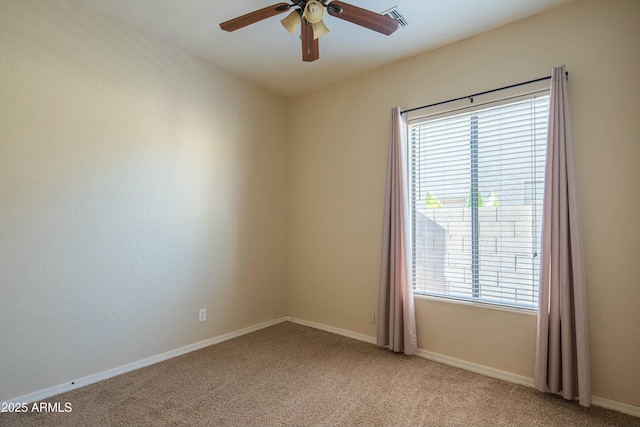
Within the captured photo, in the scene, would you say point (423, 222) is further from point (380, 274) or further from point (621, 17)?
point (621, 17)

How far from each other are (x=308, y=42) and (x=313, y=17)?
0.22m

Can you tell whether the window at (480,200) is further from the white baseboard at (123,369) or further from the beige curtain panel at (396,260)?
the white baseboard at (123,369)

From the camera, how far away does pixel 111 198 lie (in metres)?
2.55

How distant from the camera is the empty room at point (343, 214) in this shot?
2.13 meters

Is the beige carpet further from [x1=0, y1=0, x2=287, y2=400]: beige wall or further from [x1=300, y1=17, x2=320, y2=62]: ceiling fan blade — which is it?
[x1=300, y1=17, x2=320, y2=62]: ceiling fan blade

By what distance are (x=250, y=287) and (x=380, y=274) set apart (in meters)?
1.45

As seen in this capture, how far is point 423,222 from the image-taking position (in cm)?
302

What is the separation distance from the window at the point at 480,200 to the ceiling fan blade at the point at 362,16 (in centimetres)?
117

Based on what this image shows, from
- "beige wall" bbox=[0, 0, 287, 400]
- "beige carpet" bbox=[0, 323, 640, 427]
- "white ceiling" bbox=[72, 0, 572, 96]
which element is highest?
"white ceiling" bbox=[72, 0, 572, 96]

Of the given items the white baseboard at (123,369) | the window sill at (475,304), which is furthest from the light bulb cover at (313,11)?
the white baseboard at (123,369)

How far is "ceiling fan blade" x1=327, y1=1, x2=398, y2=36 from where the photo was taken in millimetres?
1866

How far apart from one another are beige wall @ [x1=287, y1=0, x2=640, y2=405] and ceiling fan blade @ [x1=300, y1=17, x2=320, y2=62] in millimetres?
1226

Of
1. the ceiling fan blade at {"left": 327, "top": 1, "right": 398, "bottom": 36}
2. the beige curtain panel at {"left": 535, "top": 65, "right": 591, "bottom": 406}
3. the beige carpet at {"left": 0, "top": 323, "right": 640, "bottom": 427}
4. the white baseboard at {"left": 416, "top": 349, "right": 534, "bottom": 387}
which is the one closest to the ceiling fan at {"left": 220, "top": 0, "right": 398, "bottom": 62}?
the ceiling fan blade at {"left": 327, "top": 1, "right": 398, "bottom": 36}

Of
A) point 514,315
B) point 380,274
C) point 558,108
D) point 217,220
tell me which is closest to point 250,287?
point 217,220
